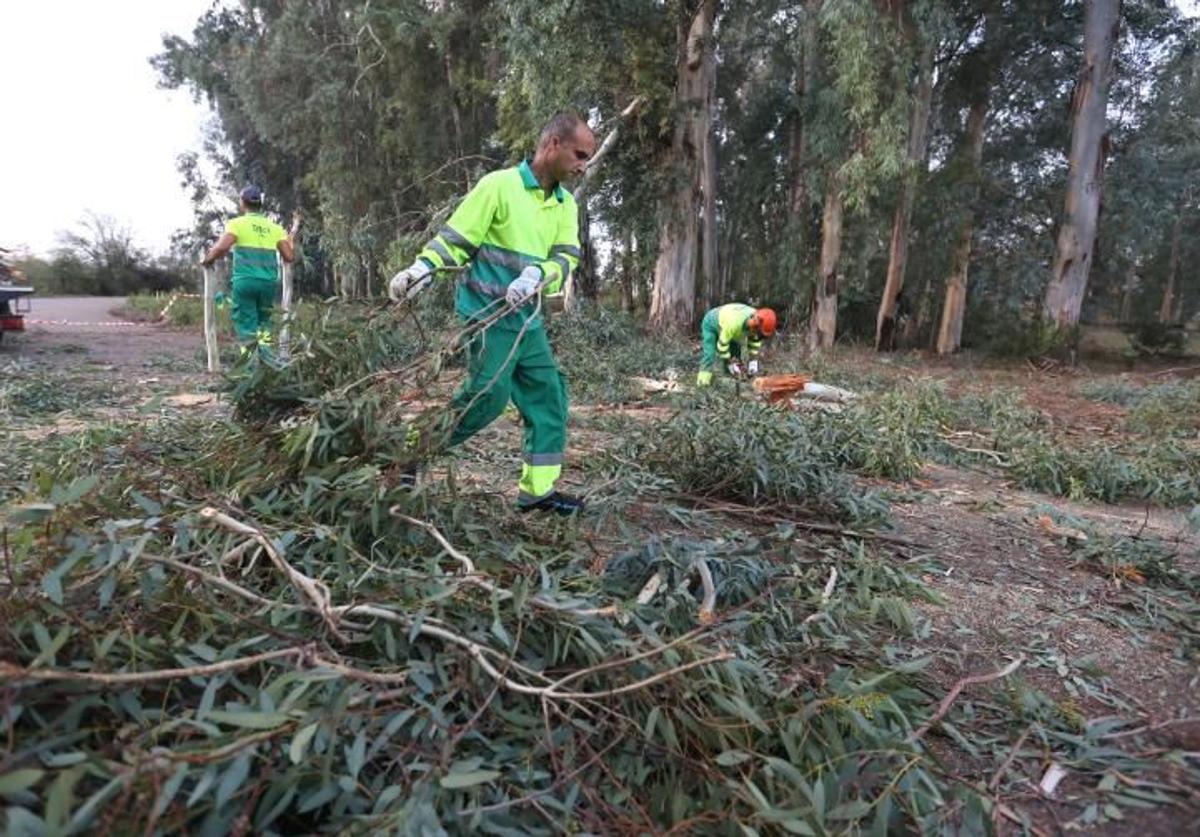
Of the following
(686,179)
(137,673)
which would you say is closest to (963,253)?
(686,179)

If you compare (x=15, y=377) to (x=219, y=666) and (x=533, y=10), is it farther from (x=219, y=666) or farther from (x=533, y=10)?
(x=533, y=10)

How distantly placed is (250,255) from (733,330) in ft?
15.8

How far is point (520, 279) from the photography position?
3076mm

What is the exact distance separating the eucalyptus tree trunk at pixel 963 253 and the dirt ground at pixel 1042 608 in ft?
42.0

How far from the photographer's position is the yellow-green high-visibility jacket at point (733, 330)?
25.2 ft

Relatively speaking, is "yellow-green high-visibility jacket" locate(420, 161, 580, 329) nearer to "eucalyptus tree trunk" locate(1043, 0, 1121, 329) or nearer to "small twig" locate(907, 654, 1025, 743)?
"small twig" locate(907, 654, 1025, 743)

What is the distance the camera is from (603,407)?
6.97 metres

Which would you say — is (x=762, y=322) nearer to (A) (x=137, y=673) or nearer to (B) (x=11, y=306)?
(A) (x=137, y=673)

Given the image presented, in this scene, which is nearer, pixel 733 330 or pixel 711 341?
pixel 733 330

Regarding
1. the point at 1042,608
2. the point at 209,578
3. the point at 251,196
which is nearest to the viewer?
the point at 209,578

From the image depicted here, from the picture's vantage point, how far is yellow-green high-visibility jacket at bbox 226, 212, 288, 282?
20.1 feet

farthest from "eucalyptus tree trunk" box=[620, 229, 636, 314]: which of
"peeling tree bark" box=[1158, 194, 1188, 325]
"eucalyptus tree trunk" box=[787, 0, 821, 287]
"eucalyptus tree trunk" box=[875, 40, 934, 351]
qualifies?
"peeling tree bark" box=[1158, 194, 1188, 325]

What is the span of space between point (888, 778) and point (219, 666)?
1.47m

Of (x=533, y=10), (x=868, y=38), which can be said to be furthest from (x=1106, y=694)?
(x=533, y=10)
